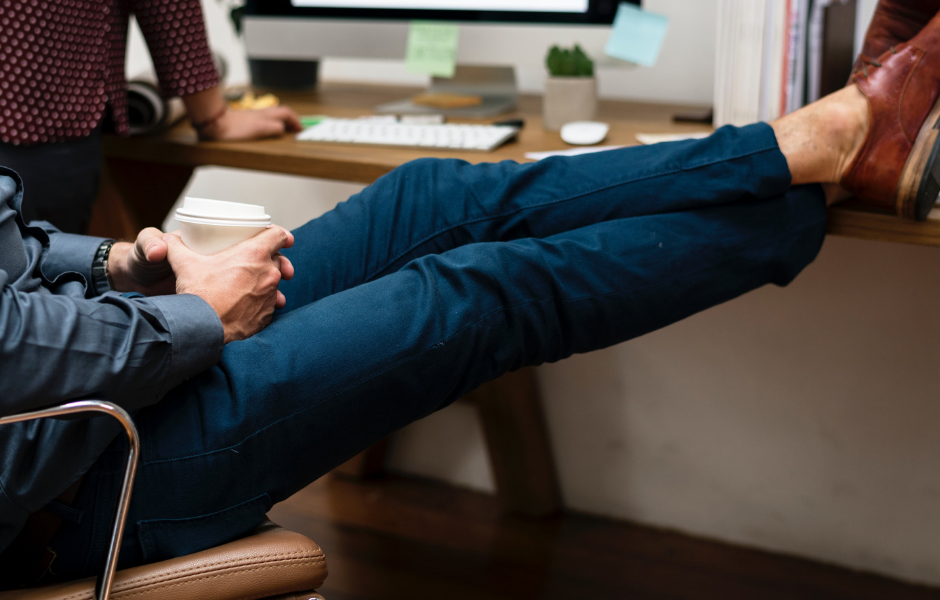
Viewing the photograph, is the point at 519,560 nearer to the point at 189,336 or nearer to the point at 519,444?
the point at 519,444

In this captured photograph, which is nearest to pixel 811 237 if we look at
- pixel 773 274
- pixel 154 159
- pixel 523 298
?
pixel 773 274

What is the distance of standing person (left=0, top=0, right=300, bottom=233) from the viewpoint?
974mm

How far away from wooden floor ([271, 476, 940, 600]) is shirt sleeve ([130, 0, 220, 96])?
0.82m

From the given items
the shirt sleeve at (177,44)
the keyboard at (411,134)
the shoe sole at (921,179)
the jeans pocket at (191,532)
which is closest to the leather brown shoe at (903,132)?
the shoe sole at (921,179)

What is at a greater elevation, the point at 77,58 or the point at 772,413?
the point at 77,58

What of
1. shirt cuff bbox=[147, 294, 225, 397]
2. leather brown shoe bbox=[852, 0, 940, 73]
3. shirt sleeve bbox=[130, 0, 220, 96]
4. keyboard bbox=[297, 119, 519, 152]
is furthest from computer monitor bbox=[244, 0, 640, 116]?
shirt cuff bbox=[147, 294, 225, 397]

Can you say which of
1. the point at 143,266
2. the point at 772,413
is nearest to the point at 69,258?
the point at 143,266

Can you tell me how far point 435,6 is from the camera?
1396 mm

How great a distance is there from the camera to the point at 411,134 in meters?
1.20

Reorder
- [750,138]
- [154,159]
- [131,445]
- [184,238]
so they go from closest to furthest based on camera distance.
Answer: [131,445], [184,238], [750,138], [154,159]

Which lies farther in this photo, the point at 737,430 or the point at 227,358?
the point at 737,430

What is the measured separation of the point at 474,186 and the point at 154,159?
0.65 m

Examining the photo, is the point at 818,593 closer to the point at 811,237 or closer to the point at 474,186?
the point at 811,237

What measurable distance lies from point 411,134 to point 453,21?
304mm
